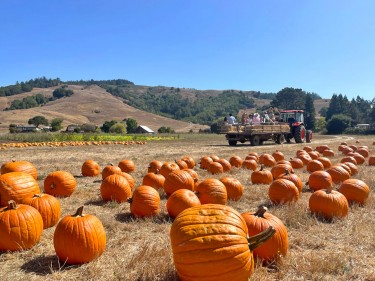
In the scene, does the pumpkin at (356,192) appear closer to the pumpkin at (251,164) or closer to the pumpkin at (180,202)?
the pumpkin at (180,202)

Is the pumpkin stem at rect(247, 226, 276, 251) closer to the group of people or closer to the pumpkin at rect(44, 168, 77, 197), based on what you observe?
the pumpkin at rect(44, 168, 77, 197)

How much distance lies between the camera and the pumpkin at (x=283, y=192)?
6633mm

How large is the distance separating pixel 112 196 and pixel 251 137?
61.8 feet

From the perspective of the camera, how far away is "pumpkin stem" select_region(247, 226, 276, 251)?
3.12 m

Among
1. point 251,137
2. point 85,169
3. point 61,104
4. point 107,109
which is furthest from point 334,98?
point 85,169

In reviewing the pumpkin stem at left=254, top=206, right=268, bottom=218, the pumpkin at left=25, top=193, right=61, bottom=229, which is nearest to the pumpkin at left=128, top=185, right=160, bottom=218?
the pumpkin at left=25, top=193, right=61, bottom=229

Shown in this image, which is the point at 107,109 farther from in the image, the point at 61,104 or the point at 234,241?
the point at 234,241

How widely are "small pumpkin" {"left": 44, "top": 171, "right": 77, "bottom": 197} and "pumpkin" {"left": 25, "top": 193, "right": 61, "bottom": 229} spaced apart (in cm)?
194

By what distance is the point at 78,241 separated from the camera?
3.96 meters

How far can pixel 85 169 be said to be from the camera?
10.5 metres

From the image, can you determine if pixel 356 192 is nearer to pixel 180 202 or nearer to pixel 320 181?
pixel 320 181

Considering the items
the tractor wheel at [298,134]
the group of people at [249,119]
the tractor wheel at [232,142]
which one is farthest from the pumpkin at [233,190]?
the tractor wheel at [298,134]

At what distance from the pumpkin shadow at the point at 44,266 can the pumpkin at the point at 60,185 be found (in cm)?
325

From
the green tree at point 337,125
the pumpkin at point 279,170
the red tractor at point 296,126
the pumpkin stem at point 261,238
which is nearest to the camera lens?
the pumpkin stem at point 261,238
